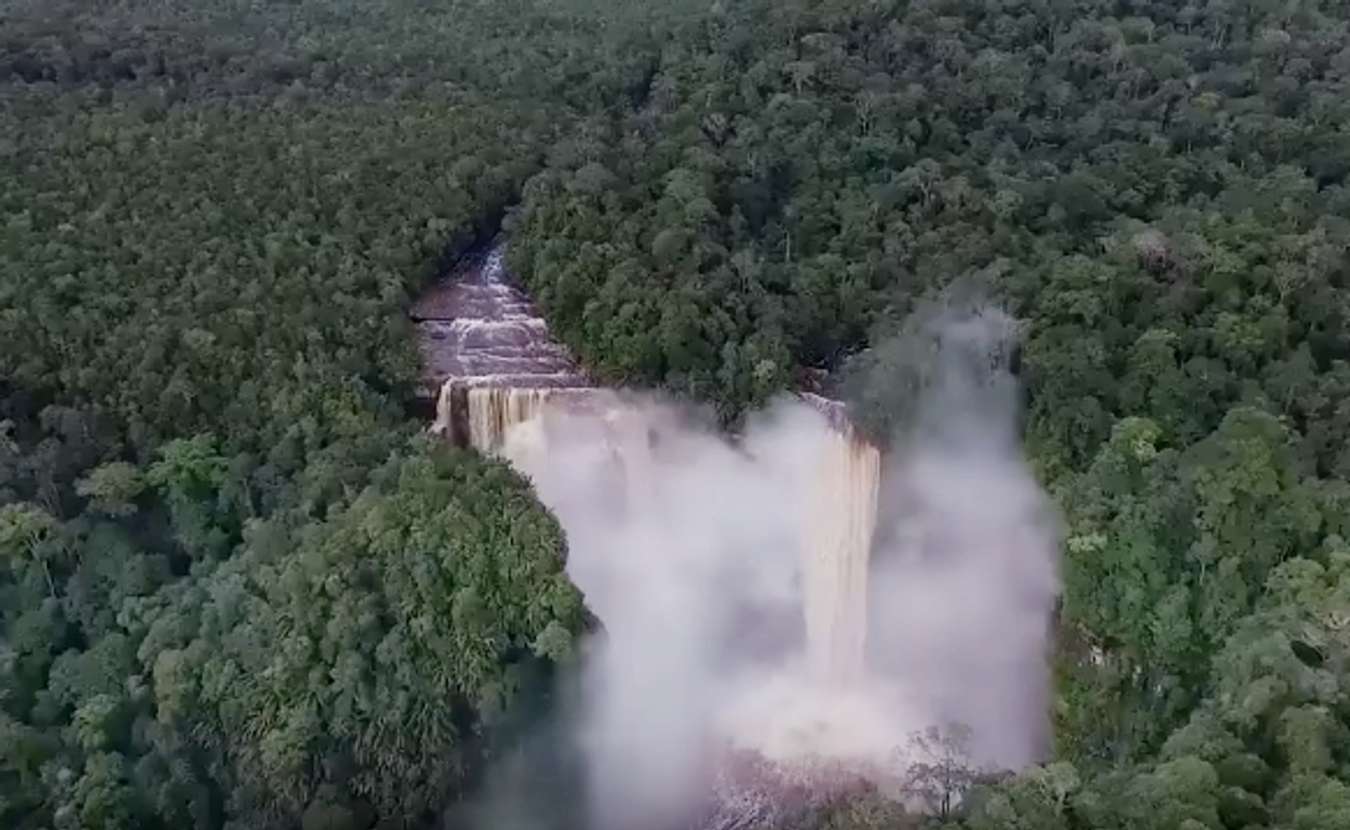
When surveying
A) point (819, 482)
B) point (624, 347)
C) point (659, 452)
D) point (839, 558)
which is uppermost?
point (624, 347)

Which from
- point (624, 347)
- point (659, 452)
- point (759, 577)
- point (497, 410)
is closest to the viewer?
point (624, 347)

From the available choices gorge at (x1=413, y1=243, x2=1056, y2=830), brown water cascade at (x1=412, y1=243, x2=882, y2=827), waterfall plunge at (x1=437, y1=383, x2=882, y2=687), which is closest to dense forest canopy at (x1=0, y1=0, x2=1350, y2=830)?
brown water cascade at (x1=412, y1=243, x2=882, y2=827)

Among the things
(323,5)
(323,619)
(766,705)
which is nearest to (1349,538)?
(766,705)

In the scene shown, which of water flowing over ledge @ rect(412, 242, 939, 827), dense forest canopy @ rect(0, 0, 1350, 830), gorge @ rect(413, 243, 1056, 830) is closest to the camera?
dense forest canopy @ rect(0, 0, 1350, 830)

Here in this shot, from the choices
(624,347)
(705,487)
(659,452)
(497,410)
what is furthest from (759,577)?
(497,410)

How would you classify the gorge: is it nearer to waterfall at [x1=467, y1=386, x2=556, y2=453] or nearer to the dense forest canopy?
waterfall at [x1=467, y1=386, x2=556, y2=453]

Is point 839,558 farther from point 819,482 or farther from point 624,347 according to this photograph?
point 624,347

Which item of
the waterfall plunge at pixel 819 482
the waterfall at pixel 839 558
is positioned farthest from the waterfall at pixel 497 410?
the waterfall at pixel 839 558
